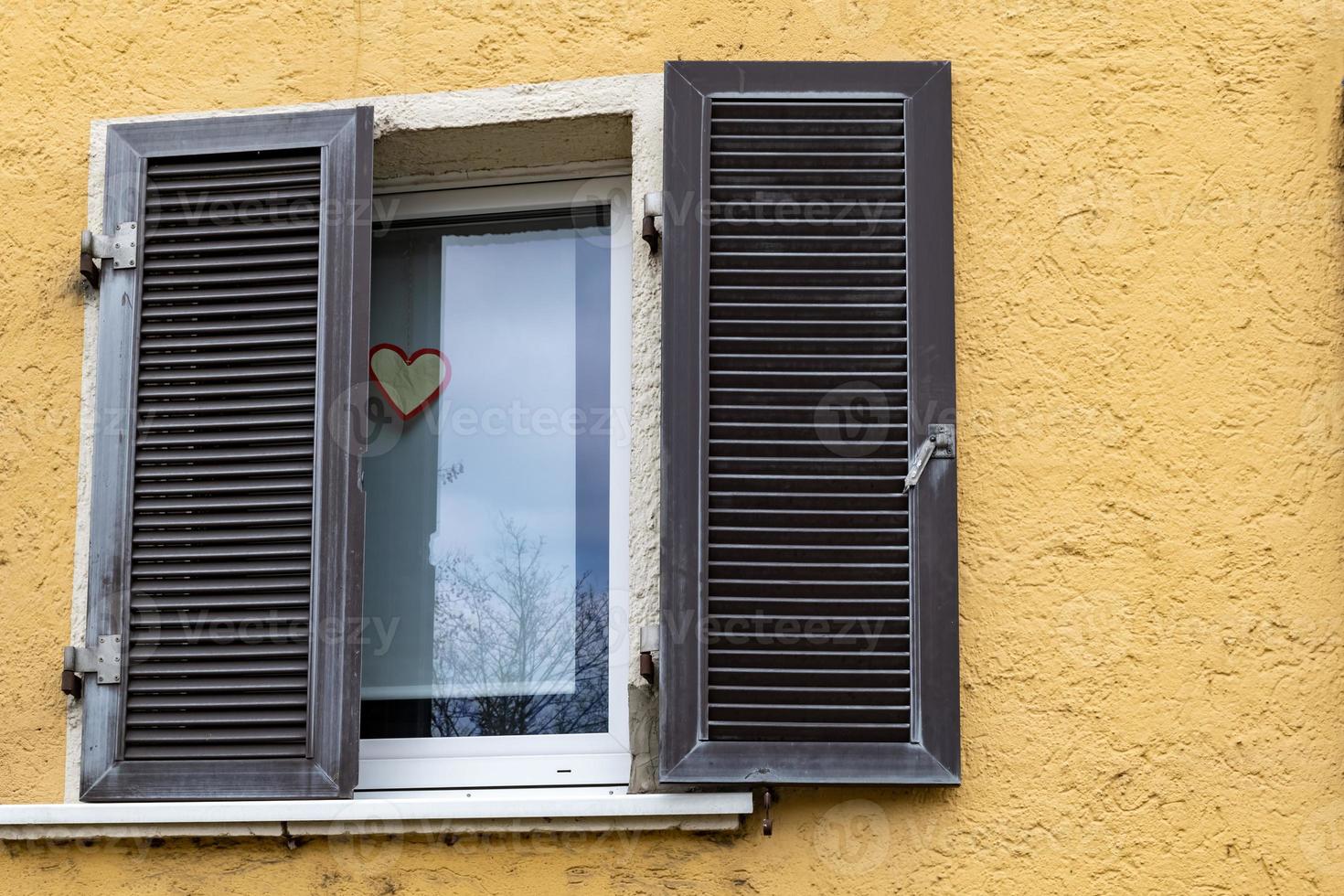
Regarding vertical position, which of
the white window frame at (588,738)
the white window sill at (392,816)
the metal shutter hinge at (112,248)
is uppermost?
the metal shutter hinge at (112,248)

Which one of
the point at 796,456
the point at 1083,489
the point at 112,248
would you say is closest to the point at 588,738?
the point at 796,456

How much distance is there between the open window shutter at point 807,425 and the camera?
3.12 m

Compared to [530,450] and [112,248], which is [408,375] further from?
[112,248]

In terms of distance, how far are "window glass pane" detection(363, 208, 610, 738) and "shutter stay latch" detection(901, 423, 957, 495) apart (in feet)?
2.65

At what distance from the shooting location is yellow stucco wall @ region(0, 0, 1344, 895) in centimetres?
308

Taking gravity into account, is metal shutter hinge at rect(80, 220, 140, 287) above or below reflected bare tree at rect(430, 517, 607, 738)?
above

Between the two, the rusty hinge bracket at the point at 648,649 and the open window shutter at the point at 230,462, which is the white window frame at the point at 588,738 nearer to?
the rusty hinge bracket at the point at 648,649

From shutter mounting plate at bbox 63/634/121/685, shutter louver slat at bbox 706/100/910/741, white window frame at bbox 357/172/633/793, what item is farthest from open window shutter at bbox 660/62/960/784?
shutter mounting plate at bbox 63/634/121/685

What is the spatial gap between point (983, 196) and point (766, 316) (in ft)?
1.76

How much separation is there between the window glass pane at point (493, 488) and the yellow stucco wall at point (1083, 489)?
0.43 metres

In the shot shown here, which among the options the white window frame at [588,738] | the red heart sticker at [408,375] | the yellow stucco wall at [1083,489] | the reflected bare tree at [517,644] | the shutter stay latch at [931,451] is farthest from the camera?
the red heart sticker at [408,375]

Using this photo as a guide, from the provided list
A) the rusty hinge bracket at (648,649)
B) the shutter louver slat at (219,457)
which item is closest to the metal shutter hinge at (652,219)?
the shutter louver slat at (219,457)

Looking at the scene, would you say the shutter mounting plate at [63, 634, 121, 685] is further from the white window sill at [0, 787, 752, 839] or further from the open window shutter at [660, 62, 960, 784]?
the open window shutter at [660, 62, 960, 784]

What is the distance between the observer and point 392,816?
10.6 ft
